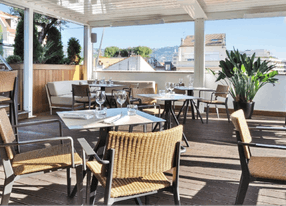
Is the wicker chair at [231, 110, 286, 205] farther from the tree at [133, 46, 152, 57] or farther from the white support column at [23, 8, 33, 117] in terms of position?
the tree at [133, 46, 152, 57]

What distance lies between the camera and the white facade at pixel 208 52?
324 inches

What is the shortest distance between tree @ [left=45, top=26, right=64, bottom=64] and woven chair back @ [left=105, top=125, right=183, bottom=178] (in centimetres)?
721

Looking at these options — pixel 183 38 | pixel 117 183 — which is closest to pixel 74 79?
pixel 183 38

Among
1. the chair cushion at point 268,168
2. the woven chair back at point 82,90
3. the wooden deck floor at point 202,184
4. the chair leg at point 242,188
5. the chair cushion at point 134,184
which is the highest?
the woven chair back at point 82,90

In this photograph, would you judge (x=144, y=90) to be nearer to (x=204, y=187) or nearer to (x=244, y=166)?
(x=204, y=187)

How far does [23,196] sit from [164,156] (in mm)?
1573

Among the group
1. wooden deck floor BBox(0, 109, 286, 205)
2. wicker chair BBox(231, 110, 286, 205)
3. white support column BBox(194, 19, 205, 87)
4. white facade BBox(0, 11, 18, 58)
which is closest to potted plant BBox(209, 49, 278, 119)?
white support column BBox(194, 19, 205, 87)

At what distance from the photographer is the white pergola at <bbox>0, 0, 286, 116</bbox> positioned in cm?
666

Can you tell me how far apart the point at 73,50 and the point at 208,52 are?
14.2ft

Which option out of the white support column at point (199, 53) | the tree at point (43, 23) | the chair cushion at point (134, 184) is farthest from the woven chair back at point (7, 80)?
the white support column at point (199, 53)

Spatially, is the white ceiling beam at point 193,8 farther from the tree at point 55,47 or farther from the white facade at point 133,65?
the tree at point 55,47

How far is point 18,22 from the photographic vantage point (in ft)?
22.7

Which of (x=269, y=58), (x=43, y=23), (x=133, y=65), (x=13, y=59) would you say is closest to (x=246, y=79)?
(x=269, y=58)

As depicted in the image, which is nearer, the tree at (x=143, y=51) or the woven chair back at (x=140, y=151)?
the woven chair back at (x=140, y=151)
